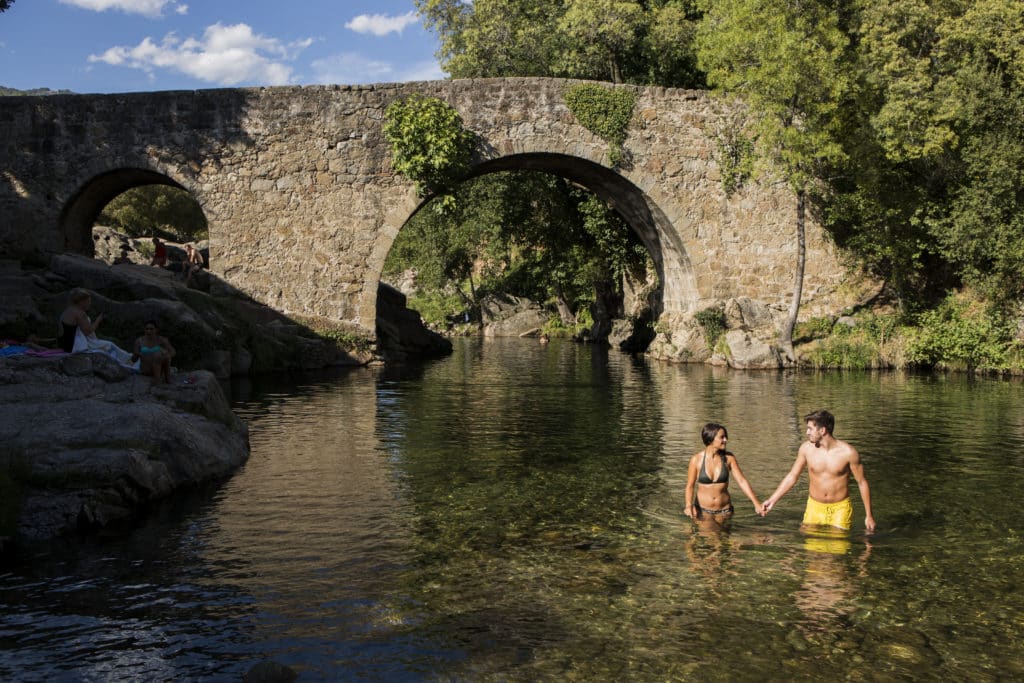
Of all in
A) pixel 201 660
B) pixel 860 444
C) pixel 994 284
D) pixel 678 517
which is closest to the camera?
pixel 201 660

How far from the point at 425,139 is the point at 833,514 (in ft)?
48.0

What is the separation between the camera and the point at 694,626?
5387 millimetres

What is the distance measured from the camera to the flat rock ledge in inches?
285

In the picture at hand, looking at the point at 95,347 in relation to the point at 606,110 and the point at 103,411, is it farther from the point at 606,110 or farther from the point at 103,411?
the point at 606,110

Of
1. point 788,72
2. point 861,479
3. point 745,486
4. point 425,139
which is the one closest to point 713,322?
point 788,72

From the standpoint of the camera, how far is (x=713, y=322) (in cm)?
2194

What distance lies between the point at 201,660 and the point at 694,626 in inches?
107

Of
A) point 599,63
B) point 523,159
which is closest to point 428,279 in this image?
point 599,63

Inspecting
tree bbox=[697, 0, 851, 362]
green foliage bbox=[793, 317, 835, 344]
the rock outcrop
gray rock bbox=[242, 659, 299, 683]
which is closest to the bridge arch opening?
green foliage bbox=[793, 317, 835, 344]

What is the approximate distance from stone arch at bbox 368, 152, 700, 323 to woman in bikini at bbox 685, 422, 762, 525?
45.2 ft

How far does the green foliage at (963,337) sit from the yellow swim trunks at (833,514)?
1403 cm

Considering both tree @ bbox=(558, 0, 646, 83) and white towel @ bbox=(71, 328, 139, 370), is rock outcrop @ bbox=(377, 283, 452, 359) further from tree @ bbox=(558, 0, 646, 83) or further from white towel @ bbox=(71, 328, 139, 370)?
white towel @ bbox=(71, 328, 139, 370)

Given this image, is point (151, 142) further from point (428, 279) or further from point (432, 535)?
point (428, 279)

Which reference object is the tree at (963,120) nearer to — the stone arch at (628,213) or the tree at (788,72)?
the tree at (788,72)
